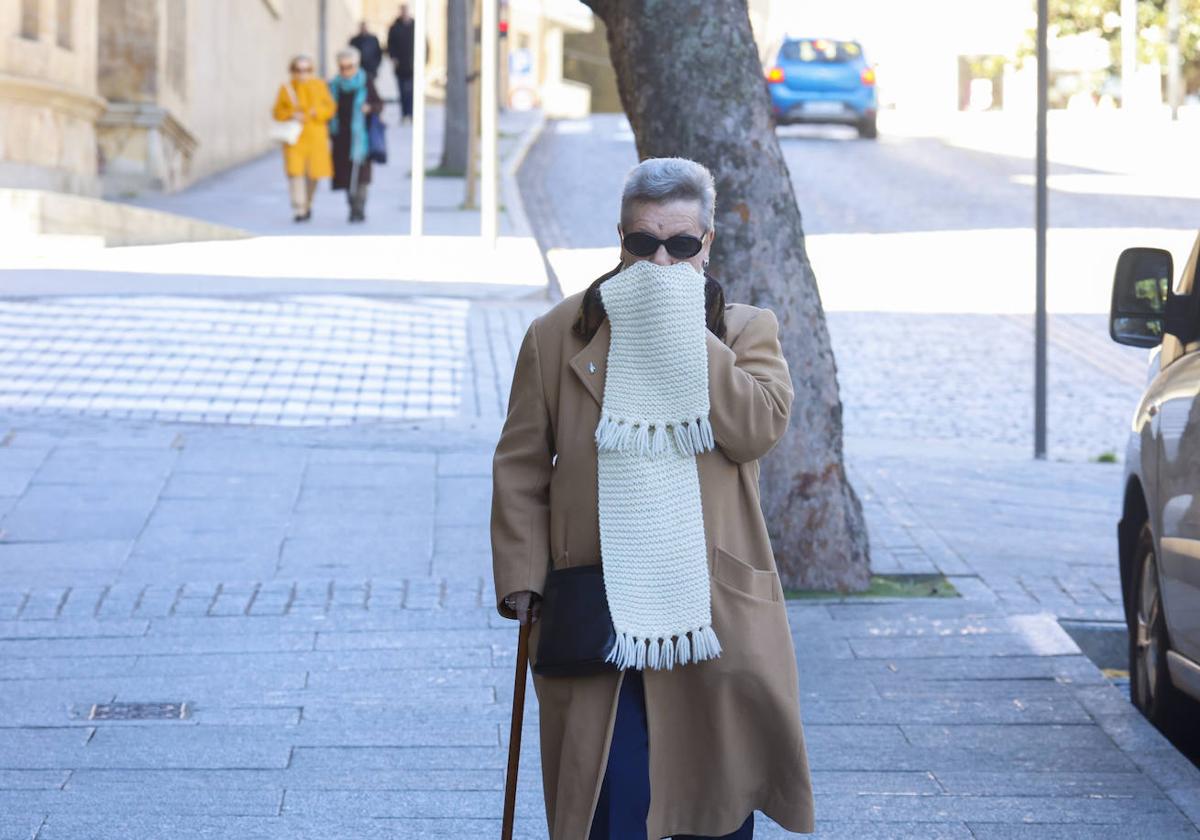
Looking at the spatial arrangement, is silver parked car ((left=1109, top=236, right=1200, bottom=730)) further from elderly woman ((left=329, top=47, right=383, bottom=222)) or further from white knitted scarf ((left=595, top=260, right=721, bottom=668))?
elderly woman ((left=329, top=47, right=383, bottom=222))

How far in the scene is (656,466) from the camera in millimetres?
3639

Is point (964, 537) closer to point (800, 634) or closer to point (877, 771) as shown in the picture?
point (800, 634)

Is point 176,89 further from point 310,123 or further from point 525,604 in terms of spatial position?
point 525,604

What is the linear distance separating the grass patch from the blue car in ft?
84.6

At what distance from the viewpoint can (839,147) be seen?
33219 mm

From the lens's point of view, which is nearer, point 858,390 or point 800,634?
point 800,634

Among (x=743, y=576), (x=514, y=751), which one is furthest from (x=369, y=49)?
(x=743, y=576)

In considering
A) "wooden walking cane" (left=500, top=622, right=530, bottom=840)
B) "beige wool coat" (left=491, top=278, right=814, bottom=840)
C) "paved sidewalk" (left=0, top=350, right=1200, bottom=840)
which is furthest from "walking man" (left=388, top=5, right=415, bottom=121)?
"beige wool coat" (left=491, top=278, right=814, bottom=840)

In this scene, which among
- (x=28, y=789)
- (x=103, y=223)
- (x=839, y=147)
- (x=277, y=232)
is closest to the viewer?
(x=28, y=789)

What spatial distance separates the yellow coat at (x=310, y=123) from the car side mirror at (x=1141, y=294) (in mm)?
15495

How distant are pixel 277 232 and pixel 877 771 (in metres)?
15.6

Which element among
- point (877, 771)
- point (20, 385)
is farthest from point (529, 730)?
point (20, 385)

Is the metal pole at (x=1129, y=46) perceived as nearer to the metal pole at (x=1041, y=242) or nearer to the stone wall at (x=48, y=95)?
the stone wall at (x=48, y=95)

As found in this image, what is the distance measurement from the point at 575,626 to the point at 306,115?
1753 centimetres
